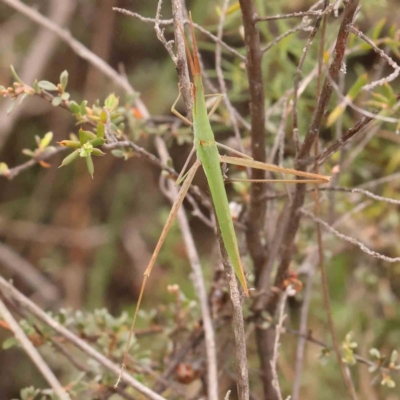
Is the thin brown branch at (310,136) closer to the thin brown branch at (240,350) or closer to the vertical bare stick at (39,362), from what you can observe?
the thin brown branch at (240,350)

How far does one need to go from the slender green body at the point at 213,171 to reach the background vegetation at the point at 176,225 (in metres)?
0.09

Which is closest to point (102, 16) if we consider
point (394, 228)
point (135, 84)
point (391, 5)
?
point (135, 84)

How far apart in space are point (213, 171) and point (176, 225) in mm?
519

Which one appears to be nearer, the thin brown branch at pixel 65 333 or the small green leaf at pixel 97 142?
the small green leaf at pixel 97 142

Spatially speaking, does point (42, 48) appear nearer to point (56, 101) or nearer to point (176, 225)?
point (176, 225)

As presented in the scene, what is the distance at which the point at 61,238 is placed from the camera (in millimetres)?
1628

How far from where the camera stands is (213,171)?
55 cm

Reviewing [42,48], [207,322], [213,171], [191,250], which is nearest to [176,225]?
[191,250]

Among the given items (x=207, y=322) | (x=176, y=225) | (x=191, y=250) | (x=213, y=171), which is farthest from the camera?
(x=176, y=225)

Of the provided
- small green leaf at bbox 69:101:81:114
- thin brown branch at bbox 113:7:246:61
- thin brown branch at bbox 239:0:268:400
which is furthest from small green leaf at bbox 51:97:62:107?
thin brown branch at bbox 239:0:268:400

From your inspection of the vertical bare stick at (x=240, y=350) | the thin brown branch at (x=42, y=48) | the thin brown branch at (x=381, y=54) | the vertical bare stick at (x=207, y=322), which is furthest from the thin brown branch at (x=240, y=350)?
the thin brown branch at (x=42, y=48)

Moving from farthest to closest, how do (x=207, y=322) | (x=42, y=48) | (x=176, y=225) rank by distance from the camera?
1. (x=42, y=48)
2. (x=176, y=225)
3. (x=207, y=322)

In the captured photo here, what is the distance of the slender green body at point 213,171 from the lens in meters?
0.50

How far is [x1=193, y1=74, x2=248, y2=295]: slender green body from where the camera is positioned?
1.63ft
